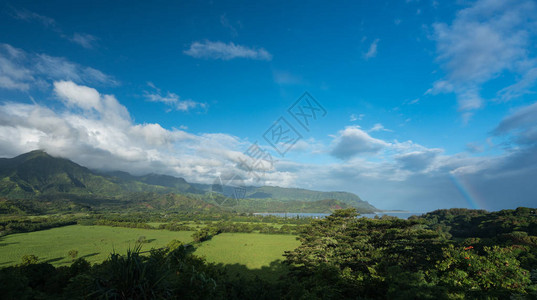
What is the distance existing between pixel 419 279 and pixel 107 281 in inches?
547

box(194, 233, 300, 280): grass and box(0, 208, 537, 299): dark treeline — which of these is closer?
box(0, 208, 537, 299): dark treeline

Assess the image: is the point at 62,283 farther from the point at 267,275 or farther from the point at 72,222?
the point at 72,222

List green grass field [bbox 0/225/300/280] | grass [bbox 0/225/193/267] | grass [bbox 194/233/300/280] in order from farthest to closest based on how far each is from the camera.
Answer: grass [bbox 0/225/193/267]
green grass field [bbox 0/225/300/280]
grass [bbox 194/233/300/280]

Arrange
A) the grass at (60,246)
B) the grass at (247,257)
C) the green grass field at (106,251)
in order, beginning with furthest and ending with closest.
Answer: the grass at (60,246), the green grass field at (106,251), the grass at (247,257)

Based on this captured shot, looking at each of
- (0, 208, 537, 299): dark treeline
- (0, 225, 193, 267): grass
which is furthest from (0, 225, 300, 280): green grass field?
(0, 208, 537, 299): dark treeline

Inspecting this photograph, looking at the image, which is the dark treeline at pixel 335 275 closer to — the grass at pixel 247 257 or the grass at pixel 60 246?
the grass at pixel 247 257


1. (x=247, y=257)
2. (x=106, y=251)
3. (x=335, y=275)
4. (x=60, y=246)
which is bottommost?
(x=60, y=246)

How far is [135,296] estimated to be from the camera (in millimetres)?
6773

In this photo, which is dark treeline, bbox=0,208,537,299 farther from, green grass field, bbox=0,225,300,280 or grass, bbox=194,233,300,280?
green grass field, bbox=0,225,300,280

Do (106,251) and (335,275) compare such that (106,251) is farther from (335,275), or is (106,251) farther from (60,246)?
(335,275)

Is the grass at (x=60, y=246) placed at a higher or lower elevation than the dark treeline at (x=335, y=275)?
lower

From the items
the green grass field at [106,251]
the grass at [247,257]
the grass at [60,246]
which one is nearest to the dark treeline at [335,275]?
the grass at [247,257]

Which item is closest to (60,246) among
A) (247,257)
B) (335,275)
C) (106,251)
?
Answer: (106,251)

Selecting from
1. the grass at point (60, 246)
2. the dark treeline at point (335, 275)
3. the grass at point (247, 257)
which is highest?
the dark treeline at point (335, 275)
